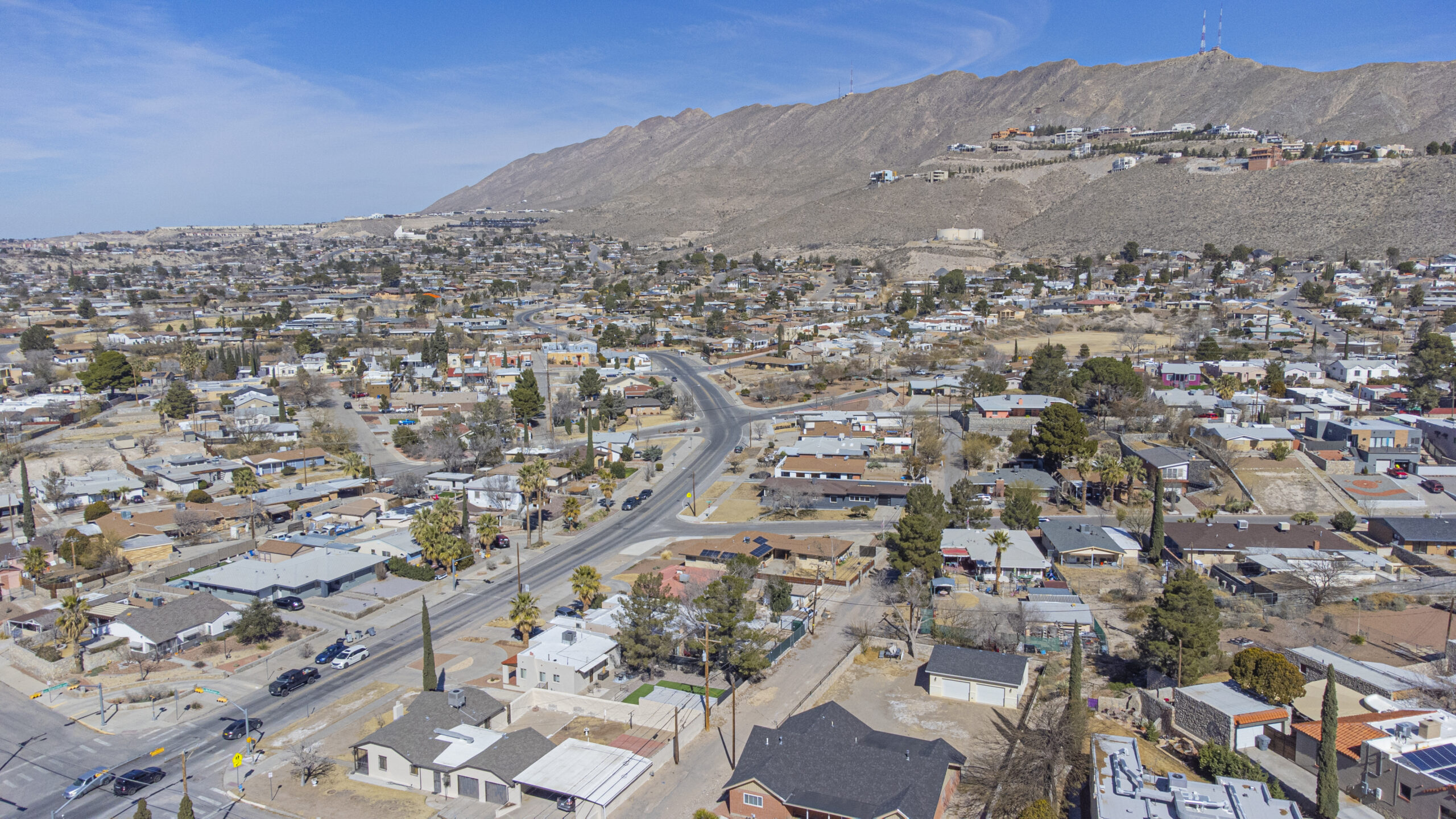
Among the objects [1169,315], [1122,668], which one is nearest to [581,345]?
[1169,315]

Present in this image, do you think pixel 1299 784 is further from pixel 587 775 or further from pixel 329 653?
pixel 329 653

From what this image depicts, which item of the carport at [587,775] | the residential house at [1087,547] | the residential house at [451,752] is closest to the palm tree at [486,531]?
the residential house at [451,752]

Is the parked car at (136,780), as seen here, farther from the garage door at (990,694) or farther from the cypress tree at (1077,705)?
the cypress tree at (1077,705)

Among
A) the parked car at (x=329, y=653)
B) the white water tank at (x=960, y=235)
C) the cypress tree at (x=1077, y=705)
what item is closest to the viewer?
the cypress tree at (x=1077, y=705)

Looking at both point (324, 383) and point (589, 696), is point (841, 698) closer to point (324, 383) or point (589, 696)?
point (589, 696)

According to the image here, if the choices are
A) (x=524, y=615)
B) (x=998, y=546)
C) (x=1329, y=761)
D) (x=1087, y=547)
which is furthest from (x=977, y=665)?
(x=524, y=615)

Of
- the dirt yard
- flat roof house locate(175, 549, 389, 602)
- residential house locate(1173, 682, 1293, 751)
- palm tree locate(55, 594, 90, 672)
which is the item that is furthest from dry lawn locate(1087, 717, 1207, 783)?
palm tree locate(55, 594, 90, 672)
